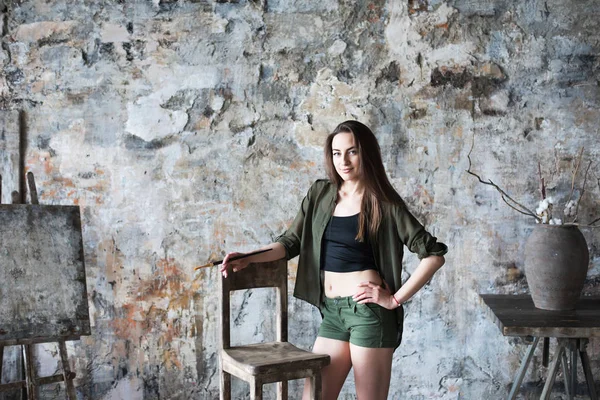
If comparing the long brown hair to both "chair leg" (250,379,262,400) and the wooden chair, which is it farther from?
"chair leg" (250,379,262,400)

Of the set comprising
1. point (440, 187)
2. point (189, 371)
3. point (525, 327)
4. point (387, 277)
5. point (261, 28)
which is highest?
point (261, 28)

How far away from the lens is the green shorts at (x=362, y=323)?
102 inches

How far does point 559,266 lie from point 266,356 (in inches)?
59.3

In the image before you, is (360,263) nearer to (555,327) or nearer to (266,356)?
(266,356)

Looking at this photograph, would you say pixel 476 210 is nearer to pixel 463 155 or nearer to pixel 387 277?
pixel 463 155

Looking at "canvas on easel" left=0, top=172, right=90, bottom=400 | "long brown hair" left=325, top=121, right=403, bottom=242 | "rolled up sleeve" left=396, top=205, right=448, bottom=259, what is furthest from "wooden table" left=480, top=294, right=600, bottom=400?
"canvas on easel" left=0, top=172, right=90, bottom=400

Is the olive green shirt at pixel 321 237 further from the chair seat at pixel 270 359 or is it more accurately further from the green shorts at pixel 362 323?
the chair seat at pixel 270 359

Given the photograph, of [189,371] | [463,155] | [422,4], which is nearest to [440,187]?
[463,155]

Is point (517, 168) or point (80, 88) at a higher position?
point (80, 88)

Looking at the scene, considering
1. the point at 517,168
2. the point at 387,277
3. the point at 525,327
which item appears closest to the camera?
the point at 387,277

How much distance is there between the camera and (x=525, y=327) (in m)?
2.85

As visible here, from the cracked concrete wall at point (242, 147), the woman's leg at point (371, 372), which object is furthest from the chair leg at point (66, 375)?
the woman's leg at point (371, 372)

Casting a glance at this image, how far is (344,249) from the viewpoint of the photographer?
269 centimetres

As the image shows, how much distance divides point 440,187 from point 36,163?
236cm
